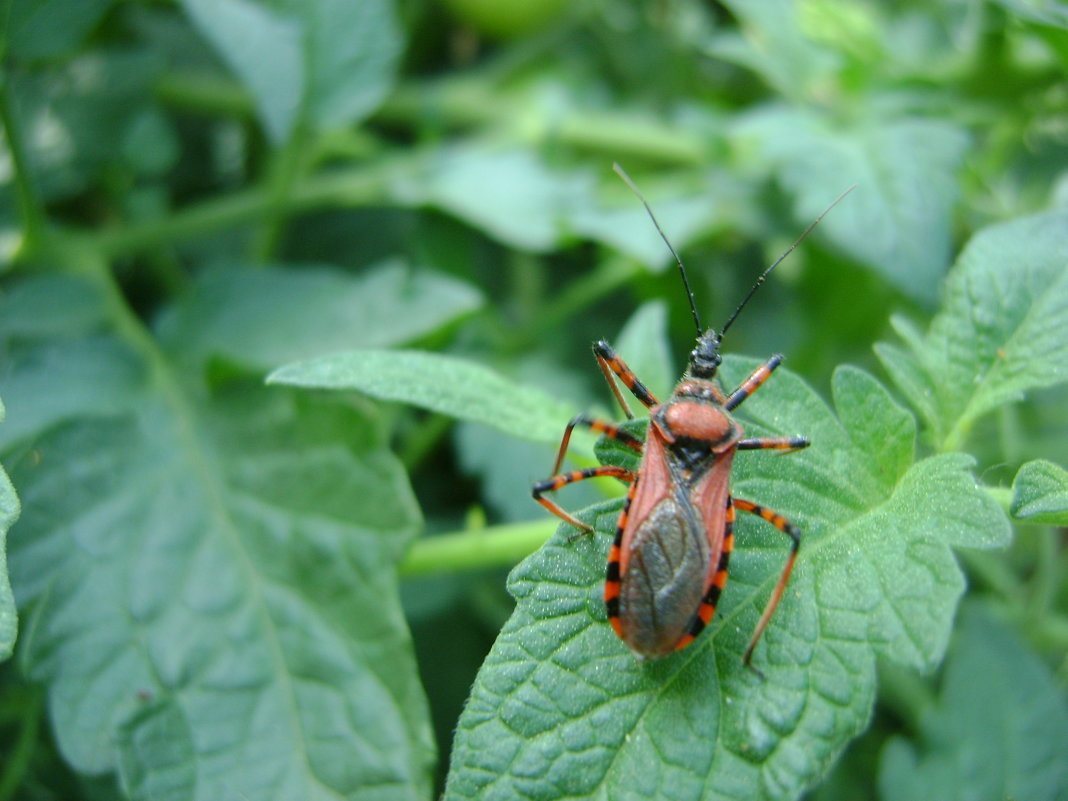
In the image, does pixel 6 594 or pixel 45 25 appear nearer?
pixel 6 594

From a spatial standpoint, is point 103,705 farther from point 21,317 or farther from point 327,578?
point 21,317

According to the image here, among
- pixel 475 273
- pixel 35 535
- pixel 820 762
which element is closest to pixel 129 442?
pixel 35 535

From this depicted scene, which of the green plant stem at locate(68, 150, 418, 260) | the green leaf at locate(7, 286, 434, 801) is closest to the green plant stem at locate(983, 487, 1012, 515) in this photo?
the green leaf at locate(7, 286, 434, 801)

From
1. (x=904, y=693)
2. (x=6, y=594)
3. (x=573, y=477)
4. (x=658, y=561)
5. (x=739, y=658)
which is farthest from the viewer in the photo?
(x=904, y=693)

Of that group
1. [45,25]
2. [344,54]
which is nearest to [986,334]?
[344,54]

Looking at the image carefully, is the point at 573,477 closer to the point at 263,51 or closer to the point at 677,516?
the point at 677,516

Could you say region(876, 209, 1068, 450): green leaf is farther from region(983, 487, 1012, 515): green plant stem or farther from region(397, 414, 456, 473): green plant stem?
region(397, 414, 456, 473): green plant stem
